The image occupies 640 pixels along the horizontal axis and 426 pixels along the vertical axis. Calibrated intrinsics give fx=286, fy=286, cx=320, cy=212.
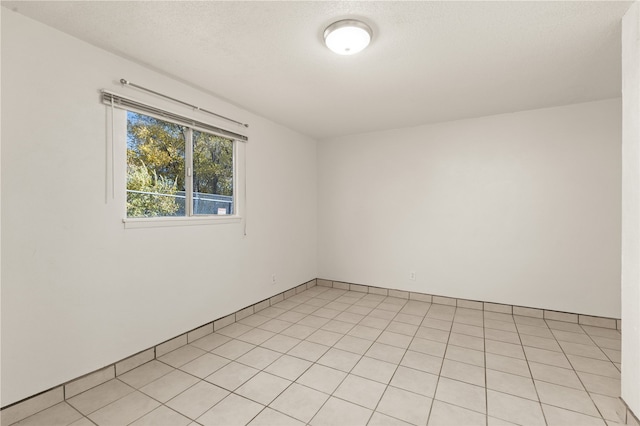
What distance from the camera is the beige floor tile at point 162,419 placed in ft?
5.61

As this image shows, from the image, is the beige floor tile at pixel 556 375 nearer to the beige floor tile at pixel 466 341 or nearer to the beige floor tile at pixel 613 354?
the beige floor tile at pixel 466 341

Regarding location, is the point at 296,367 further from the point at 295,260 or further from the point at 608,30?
the point at 608,30

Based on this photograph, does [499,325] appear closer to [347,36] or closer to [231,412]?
[231,412]

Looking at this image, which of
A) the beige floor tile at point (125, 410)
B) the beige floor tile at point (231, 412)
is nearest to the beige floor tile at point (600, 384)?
the beige floor tile at point (231, 412)

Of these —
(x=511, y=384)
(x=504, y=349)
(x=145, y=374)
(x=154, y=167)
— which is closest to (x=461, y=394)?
(x=511, y=384)

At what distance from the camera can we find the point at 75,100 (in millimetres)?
1982

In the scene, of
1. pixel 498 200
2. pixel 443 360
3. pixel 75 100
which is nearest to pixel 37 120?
pixel 75 100

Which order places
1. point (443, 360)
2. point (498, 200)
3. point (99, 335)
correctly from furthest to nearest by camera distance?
point (498, 200)
point (443, 360)
point (99, 335)

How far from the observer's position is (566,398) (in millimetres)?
1916

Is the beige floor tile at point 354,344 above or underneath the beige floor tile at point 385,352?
underneath

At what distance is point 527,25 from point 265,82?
2.01 meters

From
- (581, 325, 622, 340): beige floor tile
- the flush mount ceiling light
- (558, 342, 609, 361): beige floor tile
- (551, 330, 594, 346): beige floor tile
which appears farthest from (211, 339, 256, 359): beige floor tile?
(581, 325, 622, 340): beige floor tile

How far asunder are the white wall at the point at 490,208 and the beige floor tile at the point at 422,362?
1.61 metres

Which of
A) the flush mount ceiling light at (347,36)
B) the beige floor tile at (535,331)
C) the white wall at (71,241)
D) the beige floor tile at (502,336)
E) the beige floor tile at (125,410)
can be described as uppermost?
the flush mount ceiling light at (347,36)
